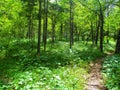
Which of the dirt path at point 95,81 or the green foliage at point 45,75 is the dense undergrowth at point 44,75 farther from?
the dirt path at point 95,81

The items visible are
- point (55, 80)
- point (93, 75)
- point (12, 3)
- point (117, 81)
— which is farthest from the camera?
point (12, 3)

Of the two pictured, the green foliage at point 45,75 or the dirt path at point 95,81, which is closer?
the green foliage at point 45,75

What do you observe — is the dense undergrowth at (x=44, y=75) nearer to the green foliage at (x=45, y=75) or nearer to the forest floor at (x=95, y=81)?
the green foliage at (x=45, y=75)

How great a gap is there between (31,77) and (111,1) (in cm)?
1933

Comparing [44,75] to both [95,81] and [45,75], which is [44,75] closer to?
[45,75]

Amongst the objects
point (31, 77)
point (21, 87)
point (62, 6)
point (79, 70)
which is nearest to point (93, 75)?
point (79, 70)

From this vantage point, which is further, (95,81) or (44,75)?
(95,81)

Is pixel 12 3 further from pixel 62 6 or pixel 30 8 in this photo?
pixel 62 6

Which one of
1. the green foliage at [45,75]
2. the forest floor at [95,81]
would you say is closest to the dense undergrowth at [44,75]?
the green foliage at [45,75]

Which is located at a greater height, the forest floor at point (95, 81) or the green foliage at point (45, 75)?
the green foliage at point (45, 75)

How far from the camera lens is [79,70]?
16719 millimetres

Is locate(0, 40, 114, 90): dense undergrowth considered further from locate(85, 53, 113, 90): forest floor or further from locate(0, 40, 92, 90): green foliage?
locate(85, 53, 113, 90): forest floor

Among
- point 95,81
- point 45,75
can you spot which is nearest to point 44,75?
point 45,75

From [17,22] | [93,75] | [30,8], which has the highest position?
[30,8]
